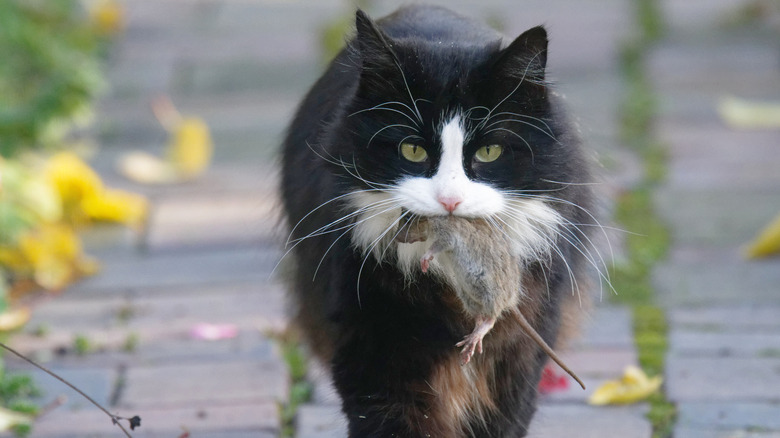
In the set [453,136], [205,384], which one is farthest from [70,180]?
[453,136]

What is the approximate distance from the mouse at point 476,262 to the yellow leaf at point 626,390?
773 mm

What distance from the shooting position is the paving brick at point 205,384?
9.59 ft

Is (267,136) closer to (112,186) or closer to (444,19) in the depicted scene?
(112,186)

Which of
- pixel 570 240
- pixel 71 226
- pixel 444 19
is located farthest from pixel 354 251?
pixel 71 226

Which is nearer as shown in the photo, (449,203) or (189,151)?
(449,203)

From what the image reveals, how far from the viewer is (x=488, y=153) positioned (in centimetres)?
212

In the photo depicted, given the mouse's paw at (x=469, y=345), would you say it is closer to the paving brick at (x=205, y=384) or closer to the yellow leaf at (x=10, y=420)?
the paving brick at (x=205, y=384)

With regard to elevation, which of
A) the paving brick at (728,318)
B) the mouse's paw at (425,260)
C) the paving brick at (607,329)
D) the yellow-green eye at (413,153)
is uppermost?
the yellow-green eye at (413,153)

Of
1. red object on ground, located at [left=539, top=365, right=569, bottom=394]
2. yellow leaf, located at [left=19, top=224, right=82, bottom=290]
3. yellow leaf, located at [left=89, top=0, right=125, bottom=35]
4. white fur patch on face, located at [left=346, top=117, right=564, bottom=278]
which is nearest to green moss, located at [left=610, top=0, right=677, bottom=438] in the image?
red object on ground, located at [left=539, top=365, right=569, bottom=394]

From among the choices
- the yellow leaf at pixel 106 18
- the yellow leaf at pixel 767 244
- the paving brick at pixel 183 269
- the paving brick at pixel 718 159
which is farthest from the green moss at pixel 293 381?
the yellow leaf at pixel 106 18

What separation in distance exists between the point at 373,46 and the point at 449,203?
15.2 inches

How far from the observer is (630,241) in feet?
12.6

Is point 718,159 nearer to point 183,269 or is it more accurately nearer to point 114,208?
point 183,269

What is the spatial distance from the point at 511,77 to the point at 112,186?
2.76 metres
